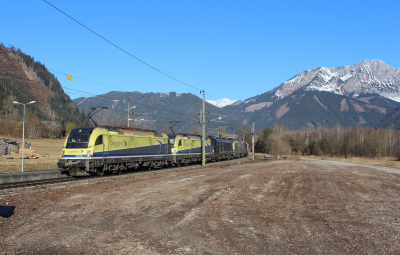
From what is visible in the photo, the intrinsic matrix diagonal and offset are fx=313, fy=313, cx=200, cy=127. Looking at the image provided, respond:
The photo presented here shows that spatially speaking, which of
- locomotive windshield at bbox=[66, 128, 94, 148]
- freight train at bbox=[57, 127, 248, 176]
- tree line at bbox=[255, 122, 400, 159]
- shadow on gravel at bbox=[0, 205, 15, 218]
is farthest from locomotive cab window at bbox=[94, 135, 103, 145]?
tree line at bbox=[255, 122, 400, 159]

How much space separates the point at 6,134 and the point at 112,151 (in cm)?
6868

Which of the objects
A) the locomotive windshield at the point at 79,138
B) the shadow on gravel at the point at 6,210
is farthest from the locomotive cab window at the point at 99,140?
the shadow on gravel at the point at 6,210

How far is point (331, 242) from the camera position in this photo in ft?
25.1

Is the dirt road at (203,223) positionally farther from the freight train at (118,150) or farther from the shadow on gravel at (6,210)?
the freight train at (118,150)

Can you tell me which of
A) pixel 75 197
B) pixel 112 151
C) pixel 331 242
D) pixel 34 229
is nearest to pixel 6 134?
pixel 112 151

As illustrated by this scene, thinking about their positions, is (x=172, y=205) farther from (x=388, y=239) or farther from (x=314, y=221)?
(x=388, y=239)

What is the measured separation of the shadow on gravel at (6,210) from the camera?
10.4 meters

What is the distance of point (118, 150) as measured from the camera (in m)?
26.6

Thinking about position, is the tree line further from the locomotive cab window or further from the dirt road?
the dirt road

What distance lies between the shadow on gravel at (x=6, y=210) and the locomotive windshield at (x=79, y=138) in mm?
11502

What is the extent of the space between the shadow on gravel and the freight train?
433 inches

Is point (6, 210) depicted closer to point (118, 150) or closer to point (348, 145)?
point (118, 150)

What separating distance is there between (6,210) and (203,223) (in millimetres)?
7135

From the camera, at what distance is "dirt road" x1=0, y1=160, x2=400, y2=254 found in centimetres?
745
